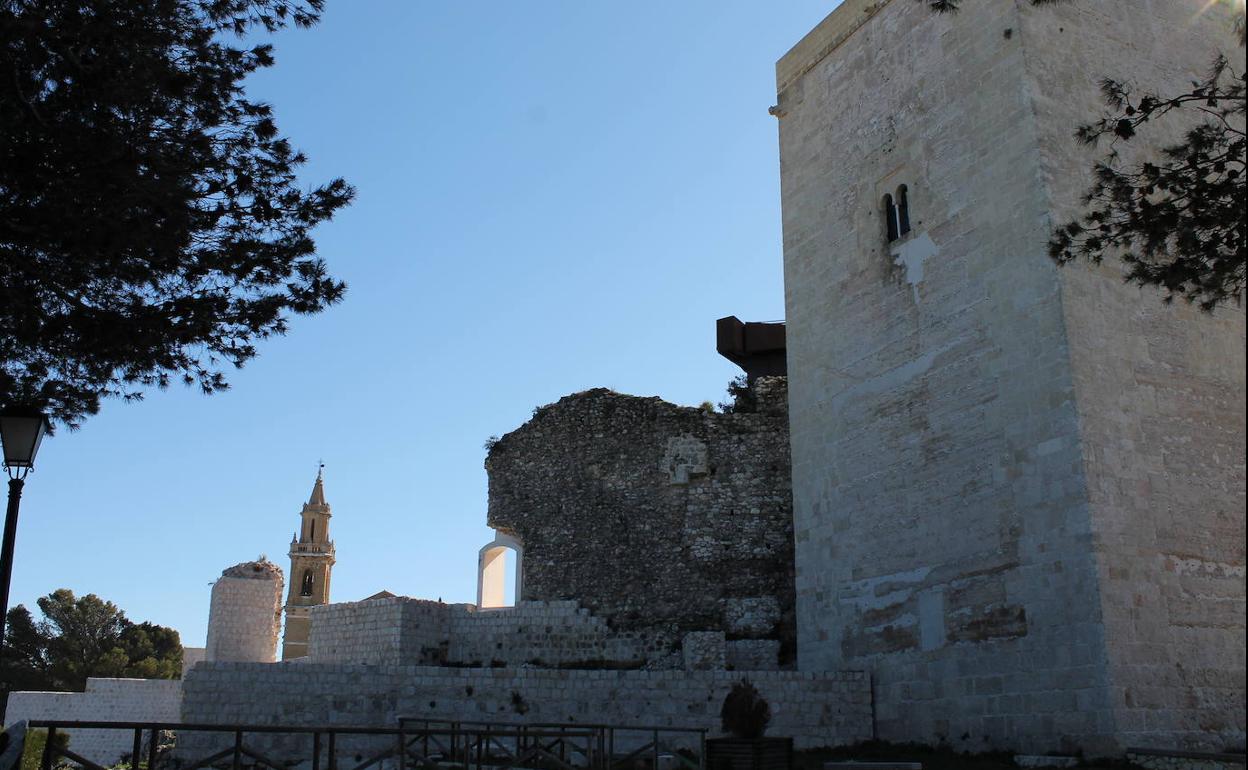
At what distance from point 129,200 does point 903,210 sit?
972 centimetres

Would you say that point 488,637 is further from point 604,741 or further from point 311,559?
point 311,559

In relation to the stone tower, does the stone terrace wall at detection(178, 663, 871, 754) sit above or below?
below

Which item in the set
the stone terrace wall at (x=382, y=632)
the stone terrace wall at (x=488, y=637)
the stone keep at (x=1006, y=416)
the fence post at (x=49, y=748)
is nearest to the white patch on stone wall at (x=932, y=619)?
the stone keep at (x=1006, y=416)

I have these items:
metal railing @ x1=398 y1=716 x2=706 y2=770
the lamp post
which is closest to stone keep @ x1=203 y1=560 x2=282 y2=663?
metal railing @ x1=398 y1=716 x2=706 y2=770

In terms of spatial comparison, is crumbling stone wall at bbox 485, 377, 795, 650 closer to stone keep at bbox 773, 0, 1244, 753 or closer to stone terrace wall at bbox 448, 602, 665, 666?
stone terrace wall at bbox 448, 602, 665, 666

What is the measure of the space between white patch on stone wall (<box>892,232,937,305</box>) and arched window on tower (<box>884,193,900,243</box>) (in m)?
0.22

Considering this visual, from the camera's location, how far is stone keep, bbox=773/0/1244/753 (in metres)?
11.4

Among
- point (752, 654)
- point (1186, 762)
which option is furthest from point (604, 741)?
point (1186, 762)

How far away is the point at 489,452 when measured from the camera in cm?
1973

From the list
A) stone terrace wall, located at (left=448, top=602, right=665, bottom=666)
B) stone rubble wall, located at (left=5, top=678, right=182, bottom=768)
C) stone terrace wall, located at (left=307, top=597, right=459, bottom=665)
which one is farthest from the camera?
stone rubble wall, located at (left=5, top=678, right=182, bottom=768)

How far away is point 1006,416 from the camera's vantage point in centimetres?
1248

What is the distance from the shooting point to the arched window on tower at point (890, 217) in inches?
581

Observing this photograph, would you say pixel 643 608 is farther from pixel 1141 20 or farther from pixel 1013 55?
pixel 1141 20

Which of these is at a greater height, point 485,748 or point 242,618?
point 242,618
